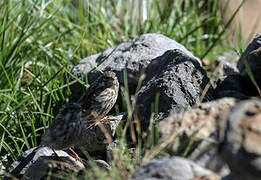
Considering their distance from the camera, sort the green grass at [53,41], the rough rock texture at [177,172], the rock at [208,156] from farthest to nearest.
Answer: the green grass at [53,41] < the rock at [208,156] < the rough rock texture at [177,172]

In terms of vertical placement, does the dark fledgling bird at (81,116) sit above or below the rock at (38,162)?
above

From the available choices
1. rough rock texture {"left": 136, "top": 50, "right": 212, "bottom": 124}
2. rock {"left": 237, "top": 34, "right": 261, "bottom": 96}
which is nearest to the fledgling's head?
rough rock texture {"left": 136, "top": 50, "right": 212, "bottom": 124}

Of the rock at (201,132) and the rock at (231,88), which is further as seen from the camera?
the rock at (231,88)

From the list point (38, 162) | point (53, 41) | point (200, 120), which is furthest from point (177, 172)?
point (53, 41)

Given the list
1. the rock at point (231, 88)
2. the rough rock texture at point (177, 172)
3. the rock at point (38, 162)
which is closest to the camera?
the rough rock texture at point (177, 172)

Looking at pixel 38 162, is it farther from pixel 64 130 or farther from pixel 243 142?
pixel 243 142

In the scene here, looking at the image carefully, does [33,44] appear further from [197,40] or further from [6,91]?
[197,40]

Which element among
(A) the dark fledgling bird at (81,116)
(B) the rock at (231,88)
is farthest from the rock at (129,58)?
(B) the rock at (231,88)

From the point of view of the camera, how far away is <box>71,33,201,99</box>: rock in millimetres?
4797

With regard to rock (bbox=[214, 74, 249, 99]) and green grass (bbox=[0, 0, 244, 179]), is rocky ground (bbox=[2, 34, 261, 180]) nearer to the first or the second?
rock (bbox=[214, 74, 249, 99])

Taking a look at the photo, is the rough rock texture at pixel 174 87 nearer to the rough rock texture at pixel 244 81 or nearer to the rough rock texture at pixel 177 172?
the rough rock texture at pixel 244 81

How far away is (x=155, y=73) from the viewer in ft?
15.0

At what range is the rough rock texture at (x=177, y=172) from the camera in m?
2.38

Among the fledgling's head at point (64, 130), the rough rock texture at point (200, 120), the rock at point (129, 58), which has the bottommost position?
the fledgling's head at point (64, 130)
